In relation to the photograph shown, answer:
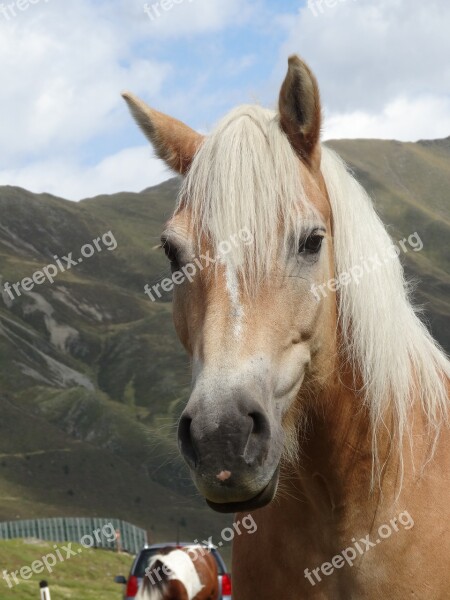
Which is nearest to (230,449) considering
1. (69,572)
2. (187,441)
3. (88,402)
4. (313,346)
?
(187,441)

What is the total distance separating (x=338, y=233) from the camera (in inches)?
179

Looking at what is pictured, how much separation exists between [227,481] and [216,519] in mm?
110378

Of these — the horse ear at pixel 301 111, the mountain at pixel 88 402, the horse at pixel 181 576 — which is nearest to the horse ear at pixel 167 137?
the horse ear at pixel 301 111

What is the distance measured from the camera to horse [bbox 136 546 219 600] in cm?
1198

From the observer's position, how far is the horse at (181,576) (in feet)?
39.3

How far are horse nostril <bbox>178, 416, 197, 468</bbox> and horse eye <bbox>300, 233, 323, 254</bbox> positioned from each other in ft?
3.57

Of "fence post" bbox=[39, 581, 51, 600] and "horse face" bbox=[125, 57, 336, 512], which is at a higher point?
"horse face" bbox=[125, 57, 336, 512]

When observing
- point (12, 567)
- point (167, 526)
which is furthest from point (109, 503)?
point (12, 567)

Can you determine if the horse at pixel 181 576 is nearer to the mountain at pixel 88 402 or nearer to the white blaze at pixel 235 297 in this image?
the white blaze at pixel 235 297

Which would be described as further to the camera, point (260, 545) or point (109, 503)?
point (109, 503)

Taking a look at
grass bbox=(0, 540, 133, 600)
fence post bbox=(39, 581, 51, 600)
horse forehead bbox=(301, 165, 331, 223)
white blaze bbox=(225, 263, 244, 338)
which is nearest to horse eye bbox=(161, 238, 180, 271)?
white blaze bbox=(225, 263, 244, 338)

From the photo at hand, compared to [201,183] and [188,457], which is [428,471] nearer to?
[188,457]

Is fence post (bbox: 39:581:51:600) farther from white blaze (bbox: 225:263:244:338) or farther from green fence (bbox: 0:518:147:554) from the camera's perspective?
green fence (bbox: 0:518:147:554)

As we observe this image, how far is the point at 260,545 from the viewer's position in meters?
4.75
